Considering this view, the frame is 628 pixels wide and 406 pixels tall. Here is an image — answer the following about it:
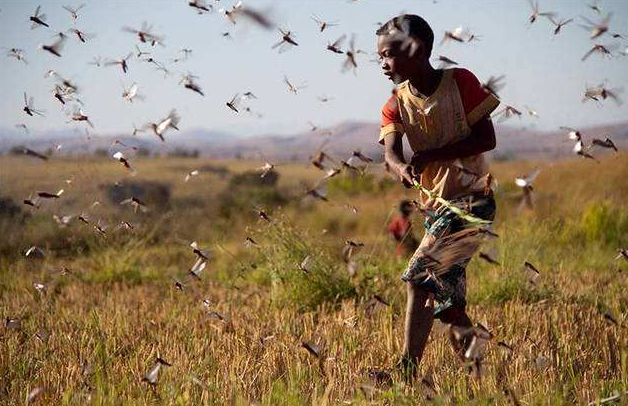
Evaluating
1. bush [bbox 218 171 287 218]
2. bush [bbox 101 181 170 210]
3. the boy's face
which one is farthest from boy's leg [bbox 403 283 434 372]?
bush [bbox 101 181 170 210]

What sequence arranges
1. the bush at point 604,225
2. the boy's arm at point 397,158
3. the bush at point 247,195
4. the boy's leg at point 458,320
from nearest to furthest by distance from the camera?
the boy's arm at point 397,158, the boy's leg at point 458,320, the bush at point 604,225, the bush at point 247,195

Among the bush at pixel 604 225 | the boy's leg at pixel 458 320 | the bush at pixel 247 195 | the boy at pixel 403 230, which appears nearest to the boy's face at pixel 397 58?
the boy's leg at pixel 458 320

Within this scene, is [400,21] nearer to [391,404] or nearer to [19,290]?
[391,404]

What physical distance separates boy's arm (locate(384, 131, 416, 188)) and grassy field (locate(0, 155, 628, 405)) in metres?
0.45

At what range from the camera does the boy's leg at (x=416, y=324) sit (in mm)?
3928

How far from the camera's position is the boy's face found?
3.76m

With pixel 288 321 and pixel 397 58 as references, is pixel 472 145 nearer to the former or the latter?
pixel 397 58

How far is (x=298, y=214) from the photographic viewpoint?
14.6 metres

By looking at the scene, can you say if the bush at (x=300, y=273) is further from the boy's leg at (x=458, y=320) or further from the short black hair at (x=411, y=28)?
the short black hair at (x=411, y=28)

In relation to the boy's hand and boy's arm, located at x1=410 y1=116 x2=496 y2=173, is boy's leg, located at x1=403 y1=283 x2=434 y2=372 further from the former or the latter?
boy's arm, located at x1=410 y1=116 x2=496 y2=173

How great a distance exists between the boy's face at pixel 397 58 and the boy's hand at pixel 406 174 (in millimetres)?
437

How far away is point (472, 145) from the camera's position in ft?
12.7

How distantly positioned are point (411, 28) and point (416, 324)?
1.47m

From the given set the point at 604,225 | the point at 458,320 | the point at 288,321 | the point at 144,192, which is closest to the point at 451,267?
the point at 458,320
